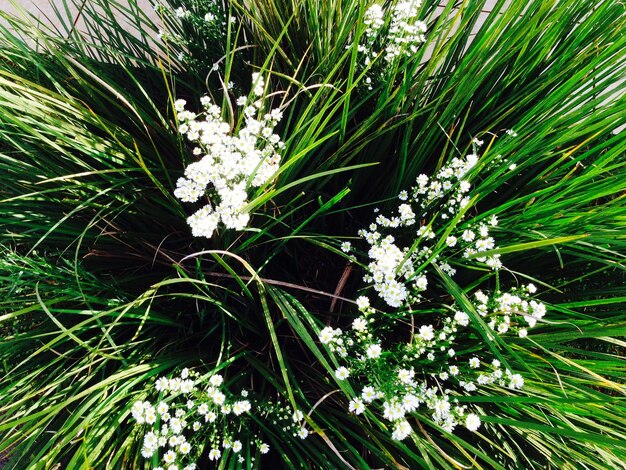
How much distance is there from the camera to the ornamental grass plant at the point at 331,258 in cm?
102

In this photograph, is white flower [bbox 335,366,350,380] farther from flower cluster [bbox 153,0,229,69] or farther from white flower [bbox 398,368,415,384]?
flower cluster [bbox 153,0,229,69]

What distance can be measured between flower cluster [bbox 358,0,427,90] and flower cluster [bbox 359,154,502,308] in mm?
380

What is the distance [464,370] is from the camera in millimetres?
1070

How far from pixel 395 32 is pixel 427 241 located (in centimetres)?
61

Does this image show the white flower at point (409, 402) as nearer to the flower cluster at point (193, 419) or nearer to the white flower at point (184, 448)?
the flower cluster at point (193, 419)

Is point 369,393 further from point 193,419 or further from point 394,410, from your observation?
point 193,419

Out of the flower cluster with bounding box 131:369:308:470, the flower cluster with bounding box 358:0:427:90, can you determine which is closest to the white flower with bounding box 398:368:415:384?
the flower cluster with bounding box 131:369:308:470

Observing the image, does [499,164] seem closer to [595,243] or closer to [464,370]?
[595,243]

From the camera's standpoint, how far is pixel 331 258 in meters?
1.46

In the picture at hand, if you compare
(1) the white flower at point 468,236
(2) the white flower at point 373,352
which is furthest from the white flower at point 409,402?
(1) the white flower at point 468,236

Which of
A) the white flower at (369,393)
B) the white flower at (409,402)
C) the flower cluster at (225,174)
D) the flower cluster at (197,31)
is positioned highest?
the flower cluster at (197,31)

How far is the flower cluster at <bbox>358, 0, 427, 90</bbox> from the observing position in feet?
4.04

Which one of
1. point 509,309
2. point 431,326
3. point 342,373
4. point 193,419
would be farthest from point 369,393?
point 193,419

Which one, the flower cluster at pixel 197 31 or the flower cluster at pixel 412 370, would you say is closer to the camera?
the flower cluster at pixel 412 370
